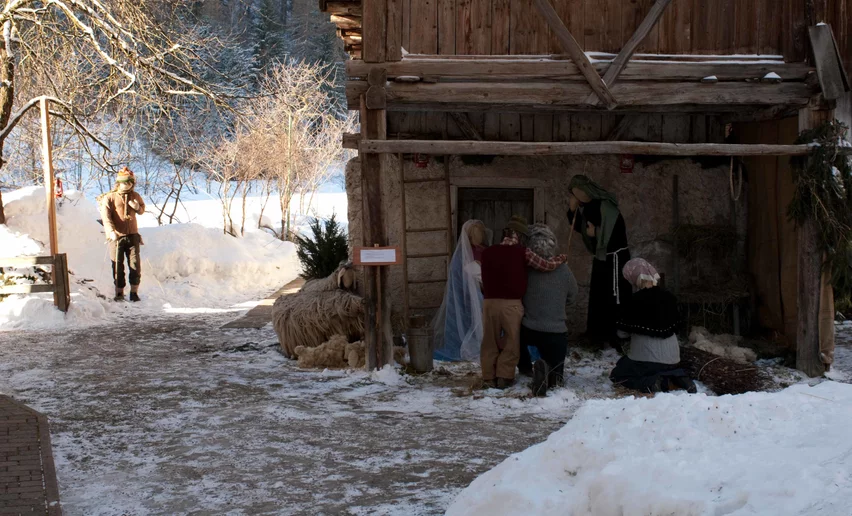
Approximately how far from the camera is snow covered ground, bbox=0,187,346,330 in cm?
1220

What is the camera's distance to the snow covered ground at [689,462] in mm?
3148

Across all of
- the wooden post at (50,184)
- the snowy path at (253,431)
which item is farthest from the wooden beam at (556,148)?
the wooden post at (50,184)

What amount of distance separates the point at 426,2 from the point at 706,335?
16.6ft

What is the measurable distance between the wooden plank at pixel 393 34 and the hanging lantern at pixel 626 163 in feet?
11.6

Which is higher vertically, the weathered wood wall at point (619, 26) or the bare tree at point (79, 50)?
the bare tree at point (79, 50)

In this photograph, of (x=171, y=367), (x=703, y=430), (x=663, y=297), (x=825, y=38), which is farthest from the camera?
(x=171, y=367)

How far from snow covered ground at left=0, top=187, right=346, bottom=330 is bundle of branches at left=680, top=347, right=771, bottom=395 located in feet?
27.2

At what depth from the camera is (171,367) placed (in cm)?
902

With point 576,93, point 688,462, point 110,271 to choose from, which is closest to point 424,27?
point 576,93

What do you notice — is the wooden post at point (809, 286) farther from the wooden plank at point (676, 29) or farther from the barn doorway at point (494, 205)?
the barn doorway at point (494, 205)

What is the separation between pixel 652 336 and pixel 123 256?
9249 millimetres

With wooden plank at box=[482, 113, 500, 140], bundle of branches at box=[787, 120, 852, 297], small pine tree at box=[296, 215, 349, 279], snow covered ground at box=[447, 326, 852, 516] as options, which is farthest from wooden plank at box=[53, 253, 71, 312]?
bundle of branches at box=[787, 120, 852, 297]

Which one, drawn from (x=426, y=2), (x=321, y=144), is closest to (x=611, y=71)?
(x=426, y=2)

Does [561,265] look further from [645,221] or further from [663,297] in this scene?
[645,221]
